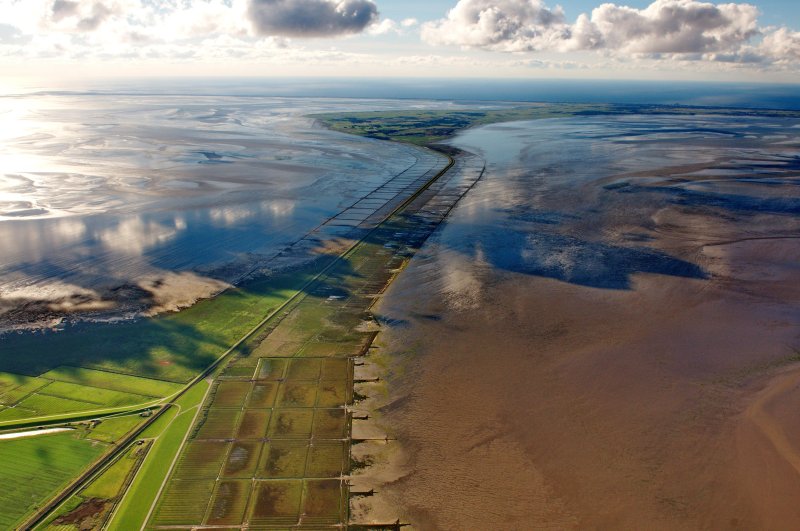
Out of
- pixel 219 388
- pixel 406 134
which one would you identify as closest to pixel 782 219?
pixel 219 388

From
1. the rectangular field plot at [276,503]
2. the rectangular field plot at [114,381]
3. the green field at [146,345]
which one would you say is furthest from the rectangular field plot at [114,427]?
the rectangular field plot at [276,503]

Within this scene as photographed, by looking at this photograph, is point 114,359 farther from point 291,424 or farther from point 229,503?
point 229,503

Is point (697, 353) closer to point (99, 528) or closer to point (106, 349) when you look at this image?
point (99, 528)

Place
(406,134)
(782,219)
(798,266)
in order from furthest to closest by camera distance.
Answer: (406,134), (782,219), (798,266)

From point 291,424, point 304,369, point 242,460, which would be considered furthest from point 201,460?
point 304,369

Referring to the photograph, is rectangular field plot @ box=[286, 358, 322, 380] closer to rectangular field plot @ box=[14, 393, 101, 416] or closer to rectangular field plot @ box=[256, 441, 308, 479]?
rectangular field plot @ box=[256, 441, 308, 479]
